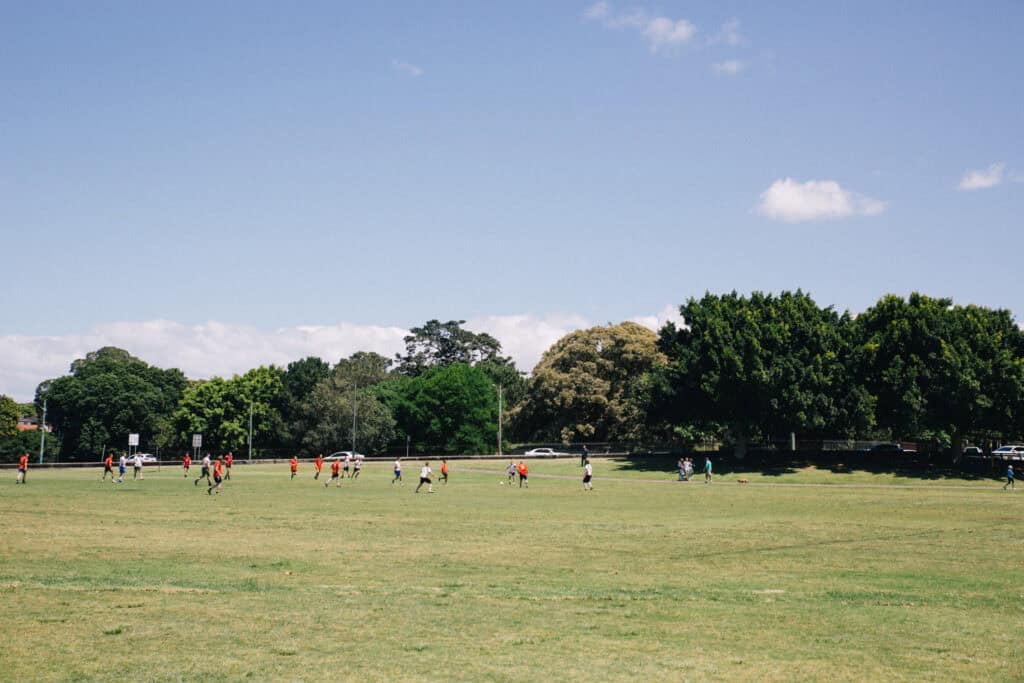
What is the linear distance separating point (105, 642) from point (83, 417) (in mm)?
127406

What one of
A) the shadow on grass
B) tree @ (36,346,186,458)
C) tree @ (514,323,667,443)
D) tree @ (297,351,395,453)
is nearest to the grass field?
the shadow on grass

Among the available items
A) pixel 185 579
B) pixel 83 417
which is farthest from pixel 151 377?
pixel 185 579

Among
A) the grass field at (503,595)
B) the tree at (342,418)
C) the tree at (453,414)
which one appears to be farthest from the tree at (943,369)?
the tree at (342,418)

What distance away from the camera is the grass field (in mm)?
12578

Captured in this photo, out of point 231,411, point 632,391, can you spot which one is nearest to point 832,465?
point 632,391

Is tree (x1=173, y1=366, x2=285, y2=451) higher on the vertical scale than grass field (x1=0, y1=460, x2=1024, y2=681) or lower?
higher

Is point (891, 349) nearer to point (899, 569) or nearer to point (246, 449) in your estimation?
point (899, 569)

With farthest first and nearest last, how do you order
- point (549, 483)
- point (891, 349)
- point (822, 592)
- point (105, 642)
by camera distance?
point (891, 349), point (549, 483), point (822, 592), point (105, 642)

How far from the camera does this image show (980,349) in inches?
2926

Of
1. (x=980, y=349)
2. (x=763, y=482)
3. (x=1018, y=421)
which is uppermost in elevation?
(x=980, y=349)

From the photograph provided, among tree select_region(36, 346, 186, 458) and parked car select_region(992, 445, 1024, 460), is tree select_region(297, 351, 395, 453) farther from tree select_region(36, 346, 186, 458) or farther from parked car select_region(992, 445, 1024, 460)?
parked car select_region(992, 445, 1024, 460)

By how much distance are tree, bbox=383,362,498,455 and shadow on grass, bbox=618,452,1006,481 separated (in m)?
28.5

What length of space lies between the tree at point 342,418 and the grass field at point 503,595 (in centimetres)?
7437

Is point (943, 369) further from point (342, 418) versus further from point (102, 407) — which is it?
point (102, 407)
